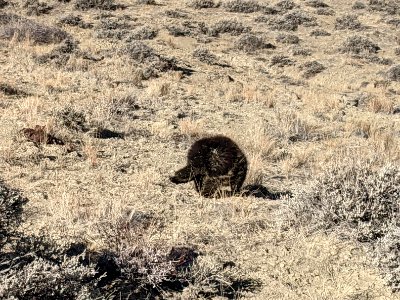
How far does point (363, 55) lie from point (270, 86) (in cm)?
770

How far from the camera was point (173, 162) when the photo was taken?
7090 millimetres

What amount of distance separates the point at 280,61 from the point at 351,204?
14.0 meters

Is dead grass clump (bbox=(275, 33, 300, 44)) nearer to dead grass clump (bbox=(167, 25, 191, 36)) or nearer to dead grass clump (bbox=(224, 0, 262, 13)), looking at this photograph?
dead grass clump (bbox=(167, 25, 191, 36))

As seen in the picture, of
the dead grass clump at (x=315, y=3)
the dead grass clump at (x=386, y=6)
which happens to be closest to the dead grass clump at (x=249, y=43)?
the dead grass clump at (x=315, y=3)

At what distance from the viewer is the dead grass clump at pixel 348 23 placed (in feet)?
77.9

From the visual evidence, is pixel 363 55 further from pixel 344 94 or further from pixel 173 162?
pixel 173 162

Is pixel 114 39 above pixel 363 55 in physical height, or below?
above

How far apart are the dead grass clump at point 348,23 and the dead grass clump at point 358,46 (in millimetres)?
2430

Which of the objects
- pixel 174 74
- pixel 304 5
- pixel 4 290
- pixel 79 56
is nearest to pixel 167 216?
pixel 4 290

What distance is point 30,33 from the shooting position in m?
14.4

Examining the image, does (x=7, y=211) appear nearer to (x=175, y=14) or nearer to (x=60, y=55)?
(x=60, y=55)

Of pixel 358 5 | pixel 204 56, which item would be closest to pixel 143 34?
pixel 204 56

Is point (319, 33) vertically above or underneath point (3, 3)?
underneath

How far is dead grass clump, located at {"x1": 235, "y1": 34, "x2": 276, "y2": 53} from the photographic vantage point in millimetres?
19281
